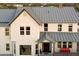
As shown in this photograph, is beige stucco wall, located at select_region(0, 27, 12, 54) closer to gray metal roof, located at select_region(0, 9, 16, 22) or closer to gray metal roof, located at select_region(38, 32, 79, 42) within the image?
gray metal roof, located at select_region(0, 9, 16, 22)

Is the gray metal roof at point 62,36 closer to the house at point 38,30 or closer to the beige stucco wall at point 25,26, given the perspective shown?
the house at point 38,30

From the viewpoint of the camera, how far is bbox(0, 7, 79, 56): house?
7.02 ft

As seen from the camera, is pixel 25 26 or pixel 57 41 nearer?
pixel 57 41

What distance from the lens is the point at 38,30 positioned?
7.90 feet

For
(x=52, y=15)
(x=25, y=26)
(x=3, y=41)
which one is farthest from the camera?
(x=25, y=26)

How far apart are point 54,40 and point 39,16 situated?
362 mm

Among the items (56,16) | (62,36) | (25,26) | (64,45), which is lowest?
(64,45)

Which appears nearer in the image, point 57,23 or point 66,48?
point 66,48

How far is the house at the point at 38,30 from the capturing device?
7.02 ft

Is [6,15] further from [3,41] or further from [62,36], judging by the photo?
[62,36]

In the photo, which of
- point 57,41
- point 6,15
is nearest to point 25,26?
point 6,15

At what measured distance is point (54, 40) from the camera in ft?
7.16

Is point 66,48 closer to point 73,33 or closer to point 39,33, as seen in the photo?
point 73,33

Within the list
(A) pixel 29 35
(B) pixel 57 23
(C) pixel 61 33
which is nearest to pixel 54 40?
(C) pixel 61 33
